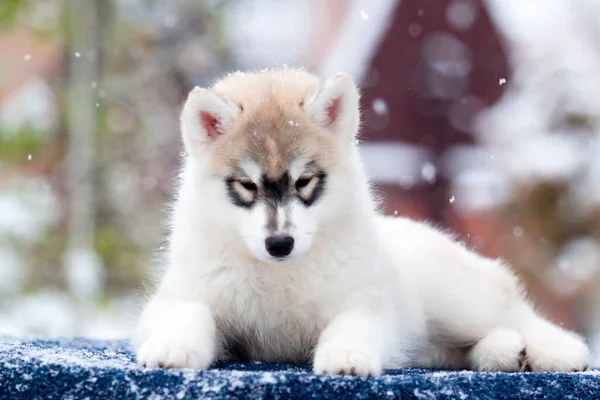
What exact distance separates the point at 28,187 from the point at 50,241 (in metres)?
0.43

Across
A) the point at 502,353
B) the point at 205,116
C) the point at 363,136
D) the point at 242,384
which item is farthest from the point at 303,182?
the point at 363,136

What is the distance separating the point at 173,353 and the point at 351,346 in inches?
14.0

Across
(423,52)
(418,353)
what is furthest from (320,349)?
(423,52)

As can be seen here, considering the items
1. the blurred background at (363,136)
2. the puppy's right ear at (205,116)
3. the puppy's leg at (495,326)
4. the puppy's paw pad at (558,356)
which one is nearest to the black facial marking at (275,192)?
the puppy's right ear at (205,116)

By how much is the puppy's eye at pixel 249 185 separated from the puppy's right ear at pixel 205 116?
6.8 inches

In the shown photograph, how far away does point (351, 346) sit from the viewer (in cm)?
157

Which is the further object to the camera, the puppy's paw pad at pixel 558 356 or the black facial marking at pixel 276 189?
the puppy's paw pad at pixel 558 356

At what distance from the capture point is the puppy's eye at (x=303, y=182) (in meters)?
1.76

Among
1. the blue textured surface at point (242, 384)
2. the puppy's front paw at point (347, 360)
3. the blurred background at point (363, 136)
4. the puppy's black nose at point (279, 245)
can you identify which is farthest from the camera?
the blurred background at point (363, 136)

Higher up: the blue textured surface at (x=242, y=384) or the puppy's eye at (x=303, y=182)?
the puppy's eye at (x=303, y=182)

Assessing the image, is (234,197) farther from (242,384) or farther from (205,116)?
(242,384)

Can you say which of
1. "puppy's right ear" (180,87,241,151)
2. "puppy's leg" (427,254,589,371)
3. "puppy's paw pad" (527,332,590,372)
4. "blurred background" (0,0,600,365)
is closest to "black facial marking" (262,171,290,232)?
"puppy's right ear" (180,87,241,151)

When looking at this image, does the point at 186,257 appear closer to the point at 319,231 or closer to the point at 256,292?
the point at 256,292

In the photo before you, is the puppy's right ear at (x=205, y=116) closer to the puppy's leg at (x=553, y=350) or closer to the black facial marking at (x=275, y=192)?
the black facial marking at (x=275, y=192)
